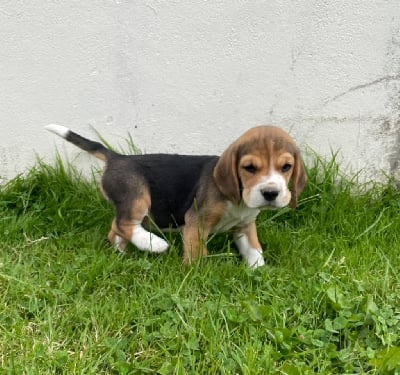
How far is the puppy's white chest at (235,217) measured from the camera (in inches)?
140

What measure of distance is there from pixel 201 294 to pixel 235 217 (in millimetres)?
608

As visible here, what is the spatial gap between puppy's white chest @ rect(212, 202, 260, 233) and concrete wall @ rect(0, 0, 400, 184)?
0.87 meters

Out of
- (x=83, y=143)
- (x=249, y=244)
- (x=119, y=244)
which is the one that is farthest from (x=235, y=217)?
(x=83, y=143)

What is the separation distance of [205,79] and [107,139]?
899 millimetres

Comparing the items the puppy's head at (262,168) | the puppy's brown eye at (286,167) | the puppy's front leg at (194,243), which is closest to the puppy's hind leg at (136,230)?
the puppy's front leg at (194,243)

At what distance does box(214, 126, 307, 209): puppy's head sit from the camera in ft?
10.3

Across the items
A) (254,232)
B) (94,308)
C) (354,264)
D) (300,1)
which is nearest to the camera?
(94,308)

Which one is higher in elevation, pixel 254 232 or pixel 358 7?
pixel 358 7

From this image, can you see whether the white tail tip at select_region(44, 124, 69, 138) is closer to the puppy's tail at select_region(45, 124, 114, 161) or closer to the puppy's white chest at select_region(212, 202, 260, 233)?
the puppy's tail at select_region(45, 124, 114, 161)

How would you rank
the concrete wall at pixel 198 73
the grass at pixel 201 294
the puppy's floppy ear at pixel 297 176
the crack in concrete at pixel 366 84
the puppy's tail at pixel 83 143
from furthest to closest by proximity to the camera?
the crack in concrete at pixel 366 84
the concrete wall at pixel 198 73
the puppy's tail at pixel 83 143
the puppy's floppy ear at pixel 297 176
the grass at pixel 201 294

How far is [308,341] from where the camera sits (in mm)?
2842

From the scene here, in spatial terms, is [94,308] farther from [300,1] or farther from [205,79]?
[300,1]

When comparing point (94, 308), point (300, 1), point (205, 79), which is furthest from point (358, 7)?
point (94, 308)

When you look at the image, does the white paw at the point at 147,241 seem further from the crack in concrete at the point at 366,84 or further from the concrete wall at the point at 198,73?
the crack in concrete at the point at 366,84
